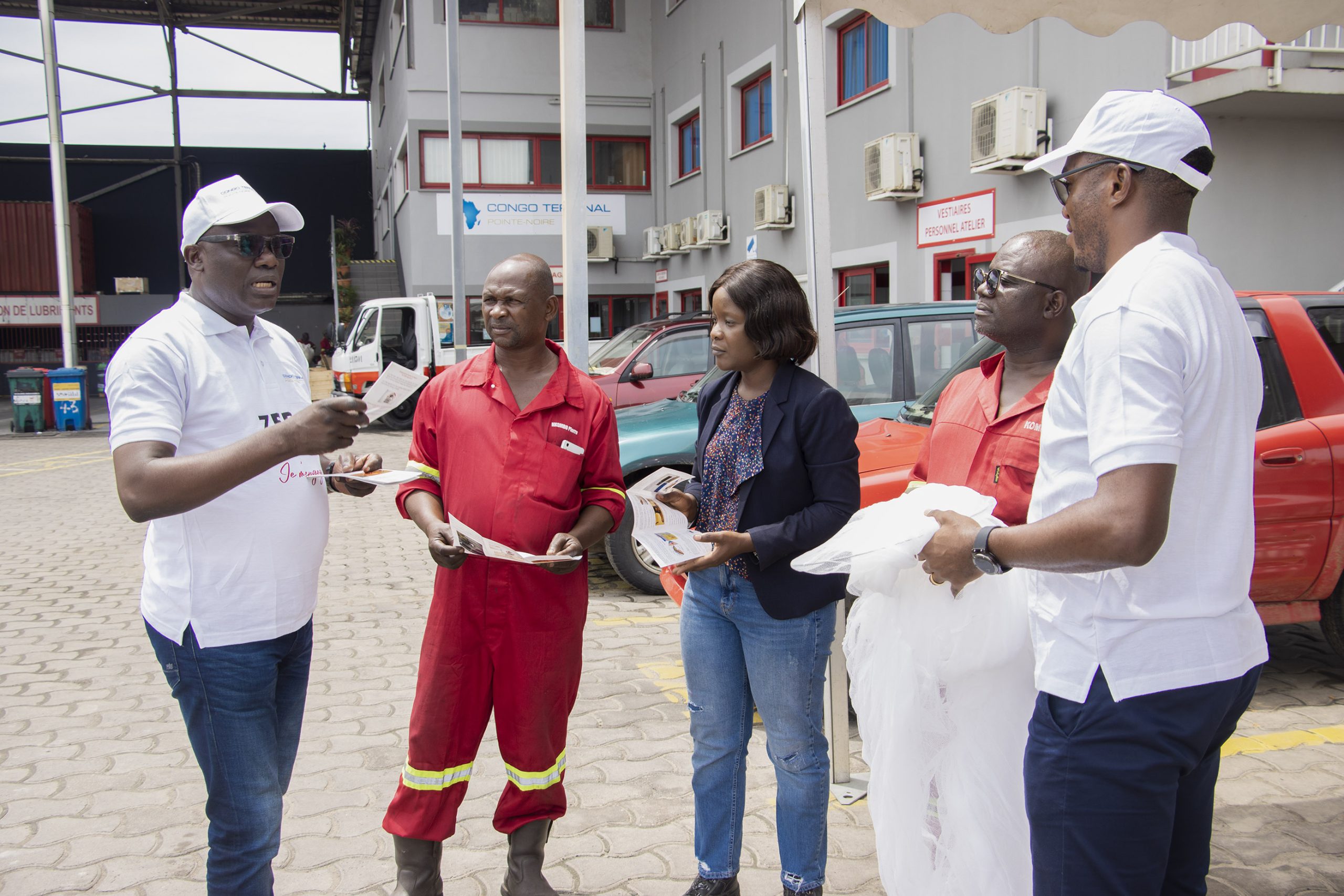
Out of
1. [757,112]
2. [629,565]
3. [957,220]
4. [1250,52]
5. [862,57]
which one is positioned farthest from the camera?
[757,112]

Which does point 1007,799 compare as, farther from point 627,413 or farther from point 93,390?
point 93,390

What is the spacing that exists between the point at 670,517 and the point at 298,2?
111ft

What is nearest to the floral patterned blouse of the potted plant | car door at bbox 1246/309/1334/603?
car door at bbox 1246/309/1334/603

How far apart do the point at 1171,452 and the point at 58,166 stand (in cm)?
2160

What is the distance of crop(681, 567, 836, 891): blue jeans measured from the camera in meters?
2.70

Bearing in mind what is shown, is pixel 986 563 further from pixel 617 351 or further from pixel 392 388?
pixel 617 351

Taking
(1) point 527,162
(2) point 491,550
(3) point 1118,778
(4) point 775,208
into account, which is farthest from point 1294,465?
(1) point 527,162

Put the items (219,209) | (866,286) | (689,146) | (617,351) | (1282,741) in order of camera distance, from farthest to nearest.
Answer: (689,146), (866,286), (617,351), (1282,741), (219,209)

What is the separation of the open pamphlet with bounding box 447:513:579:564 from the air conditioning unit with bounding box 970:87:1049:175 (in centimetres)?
915

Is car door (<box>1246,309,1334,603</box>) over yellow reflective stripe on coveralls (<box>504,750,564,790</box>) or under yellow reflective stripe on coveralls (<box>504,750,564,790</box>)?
over

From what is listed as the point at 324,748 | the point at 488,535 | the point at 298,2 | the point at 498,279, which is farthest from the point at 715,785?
the point at 298,2

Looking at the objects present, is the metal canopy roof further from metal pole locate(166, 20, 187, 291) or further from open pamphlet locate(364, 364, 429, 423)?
open pamphlet locate(364, 364, 429, 423)

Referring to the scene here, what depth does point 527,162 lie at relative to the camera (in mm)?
23109

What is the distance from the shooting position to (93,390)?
29609 mm
